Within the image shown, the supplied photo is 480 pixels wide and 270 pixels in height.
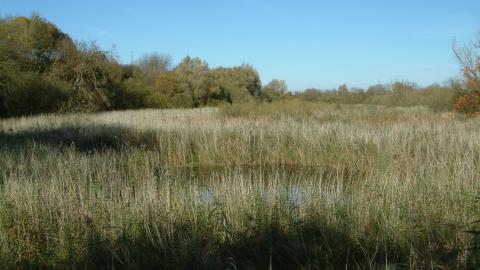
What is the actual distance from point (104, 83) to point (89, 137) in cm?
1623

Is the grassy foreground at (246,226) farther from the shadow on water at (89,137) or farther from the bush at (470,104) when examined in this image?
the bush at (470,104)

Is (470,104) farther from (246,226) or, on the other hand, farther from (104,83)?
(104,83)

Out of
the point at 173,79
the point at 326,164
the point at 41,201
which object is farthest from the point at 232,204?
the point at 173,79

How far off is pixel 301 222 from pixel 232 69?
38265 mm

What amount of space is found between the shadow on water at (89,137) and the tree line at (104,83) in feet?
27.0

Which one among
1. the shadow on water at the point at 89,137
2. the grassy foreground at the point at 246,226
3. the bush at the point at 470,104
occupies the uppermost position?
the bush at the point at 470,104

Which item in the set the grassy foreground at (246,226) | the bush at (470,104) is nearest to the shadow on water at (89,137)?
the grassy foreground at (246,226)

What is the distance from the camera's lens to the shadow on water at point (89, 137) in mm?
10078

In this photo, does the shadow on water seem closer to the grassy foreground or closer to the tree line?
the grassy foreground

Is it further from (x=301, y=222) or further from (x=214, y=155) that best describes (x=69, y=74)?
(x=301, y=222)

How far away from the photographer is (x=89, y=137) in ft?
34.9

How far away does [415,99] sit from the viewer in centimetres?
2836

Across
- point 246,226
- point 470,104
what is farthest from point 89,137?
point 470,104

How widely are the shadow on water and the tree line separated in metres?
8.23
